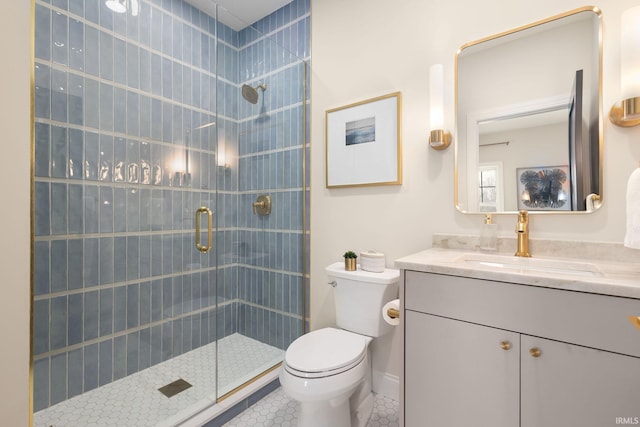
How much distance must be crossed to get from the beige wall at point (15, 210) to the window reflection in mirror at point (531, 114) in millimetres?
1860

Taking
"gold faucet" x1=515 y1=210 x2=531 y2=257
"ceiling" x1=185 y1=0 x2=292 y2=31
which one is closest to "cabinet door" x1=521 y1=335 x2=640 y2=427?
"gold faucet" x1=515 y1=210 x2=531 y2=257

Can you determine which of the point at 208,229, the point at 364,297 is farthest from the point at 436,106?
the point at 208,229

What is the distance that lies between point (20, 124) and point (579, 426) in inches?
83.0

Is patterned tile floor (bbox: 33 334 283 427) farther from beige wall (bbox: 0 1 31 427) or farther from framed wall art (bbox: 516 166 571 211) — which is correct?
framed wall art (bbox: 516 166 571 211)

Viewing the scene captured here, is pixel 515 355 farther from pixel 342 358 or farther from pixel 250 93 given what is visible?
pixel 250 93

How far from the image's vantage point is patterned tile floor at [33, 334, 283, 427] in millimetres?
1417

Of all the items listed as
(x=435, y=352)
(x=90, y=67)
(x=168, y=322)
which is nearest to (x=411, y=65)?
(x=435, y=352)

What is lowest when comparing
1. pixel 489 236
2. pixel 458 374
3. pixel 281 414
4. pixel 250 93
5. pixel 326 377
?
pixel 281 414

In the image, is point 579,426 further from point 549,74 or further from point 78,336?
point 78,336

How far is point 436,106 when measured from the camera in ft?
4.78

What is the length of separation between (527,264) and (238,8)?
249 centimetres
